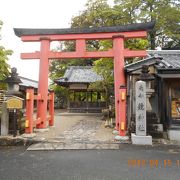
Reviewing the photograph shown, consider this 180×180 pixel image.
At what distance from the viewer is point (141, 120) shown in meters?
8.55

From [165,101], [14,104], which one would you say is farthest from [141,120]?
[14,104]

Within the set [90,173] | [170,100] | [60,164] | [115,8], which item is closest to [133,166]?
[90,173]

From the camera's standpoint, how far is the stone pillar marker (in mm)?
8266

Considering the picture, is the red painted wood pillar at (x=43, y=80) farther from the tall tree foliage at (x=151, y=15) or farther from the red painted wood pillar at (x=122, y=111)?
the tall tree foliage at (x=151, y=15)

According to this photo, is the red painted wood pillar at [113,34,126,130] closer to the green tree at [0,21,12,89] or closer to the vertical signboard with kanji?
the vertical signboard with kanji

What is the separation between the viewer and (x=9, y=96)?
9773 mm

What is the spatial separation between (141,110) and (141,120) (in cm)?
39

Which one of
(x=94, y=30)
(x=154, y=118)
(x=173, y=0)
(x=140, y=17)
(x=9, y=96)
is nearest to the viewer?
(x=154, y=118)

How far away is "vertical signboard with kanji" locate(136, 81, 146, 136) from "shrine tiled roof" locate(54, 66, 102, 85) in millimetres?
16955

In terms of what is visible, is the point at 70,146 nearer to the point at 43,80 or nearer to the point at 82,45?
the point at 43,80

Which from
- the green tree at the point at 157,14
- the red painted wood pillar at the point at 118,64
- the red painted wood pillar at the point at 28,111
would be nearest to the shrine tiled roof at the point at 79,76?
the green tree at the point at 157,14

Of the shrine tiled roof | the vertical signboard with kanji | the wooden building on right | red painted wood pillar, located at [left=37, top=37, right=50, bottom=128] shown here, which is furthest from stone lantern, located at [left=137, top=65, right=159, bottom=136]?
the shrine tiled roof

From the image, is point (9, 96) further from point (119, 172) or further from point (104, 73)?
point (104, 73)

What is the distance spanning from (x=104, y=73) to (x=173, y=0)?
1350 centimetres
